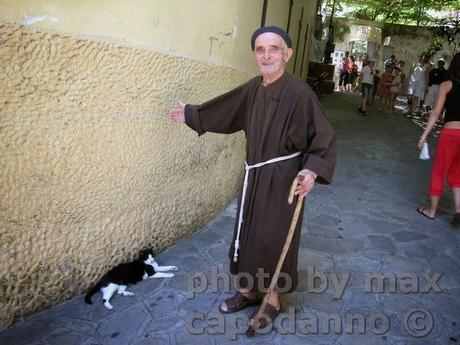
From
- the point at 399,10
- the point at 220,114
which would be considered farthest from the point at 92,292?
the point at 399,10

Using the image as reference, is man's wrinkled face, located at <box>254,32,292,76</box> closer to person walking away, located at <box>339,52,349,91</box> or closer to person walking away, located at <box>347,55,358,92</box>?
person walking away, located at <box>339,52,349,91</box>

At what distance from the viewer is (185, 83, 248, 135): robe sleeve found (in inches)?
113

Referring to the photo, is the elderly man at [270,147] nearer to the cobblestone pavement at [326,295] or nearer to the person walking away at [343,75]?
the cobblestone pavement at [326,295]

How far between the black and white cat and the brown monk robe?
0.79 m

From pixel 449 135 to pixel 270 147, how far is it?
2972 millimetres

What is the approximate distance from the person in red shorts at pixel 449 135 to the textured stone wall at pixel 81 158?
2.61m

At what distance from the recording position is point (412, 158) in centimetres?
801

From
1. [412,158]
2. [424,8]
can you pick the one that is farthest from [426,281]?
[424,8]

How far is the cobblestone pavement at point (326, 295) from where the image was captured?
2.81 meters

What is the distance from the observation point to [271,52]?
256 centimetres

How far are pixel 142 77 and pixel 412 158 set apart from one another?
6.36m

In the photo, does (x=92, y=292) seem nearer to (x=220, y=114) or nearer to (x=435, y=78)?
(x=220, y=114)

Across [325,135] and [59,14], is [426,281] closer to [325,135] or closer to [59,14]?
[325,135]

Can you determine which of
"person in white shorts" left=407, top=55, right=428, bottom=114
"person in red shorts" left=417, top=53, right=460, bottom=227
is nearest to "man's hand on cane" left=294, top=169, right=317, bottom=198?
"person in red shorts" left=417, top=53, right=460, bottom=227
